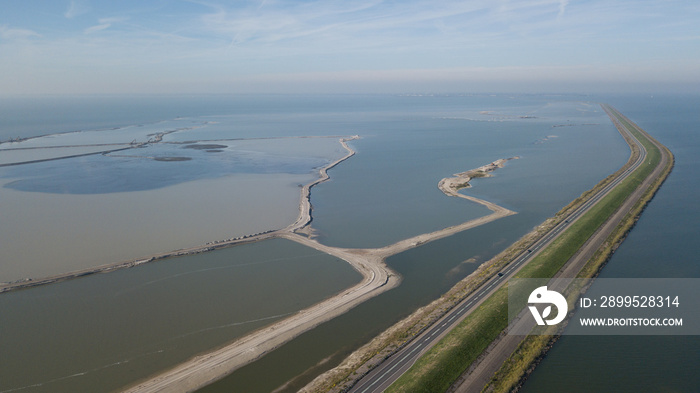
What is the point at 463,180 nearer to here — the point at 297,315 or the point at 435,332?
the point at 435,332

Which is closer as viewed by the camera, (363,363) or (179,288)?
(363,363)

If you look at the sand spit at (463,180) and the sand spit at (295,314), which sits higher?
the sand spit at (463,180)

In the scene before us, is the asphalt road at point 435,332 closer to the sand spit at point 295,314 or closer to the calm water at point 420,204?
the calm water at point 420,204

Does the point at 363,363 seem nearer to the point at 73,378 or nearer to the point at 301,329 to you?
the point at 301,329

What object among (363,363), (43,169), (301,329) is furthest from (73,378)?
(43,169)

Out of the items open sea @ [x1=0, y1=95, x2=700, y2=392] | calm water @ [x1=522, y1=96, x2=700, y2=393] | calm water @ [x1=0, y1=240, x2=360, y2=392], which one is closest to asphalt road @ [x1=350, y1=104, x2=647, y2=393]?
open sea @ [x1=0, y1=95, x2=700, y2=392]

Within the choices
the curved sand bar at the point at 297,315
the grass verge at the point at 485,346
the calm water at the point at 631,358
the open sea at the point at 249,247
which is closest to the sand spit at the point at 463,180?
the open sea at the point at 249,247

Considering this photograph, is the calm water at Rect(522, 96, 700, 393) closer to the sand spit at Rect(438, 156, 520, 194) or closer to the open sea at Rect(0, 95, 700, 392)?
the open sea at Rect(0, 95, 700, 392)
